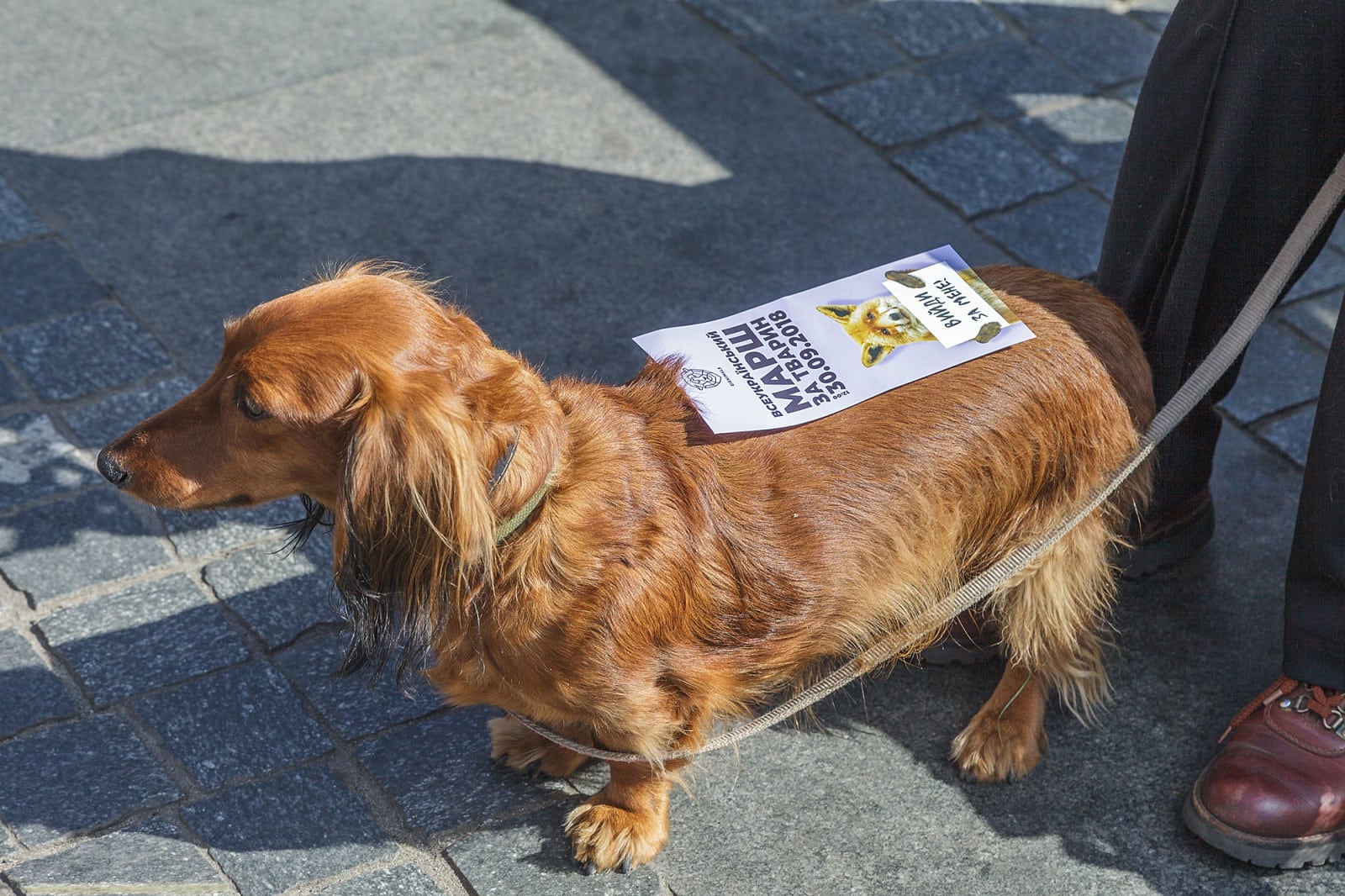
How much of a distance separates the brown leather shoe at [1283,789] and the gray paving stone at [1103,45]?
3.26 metres

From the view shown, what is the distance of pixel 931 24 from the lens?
556 cm

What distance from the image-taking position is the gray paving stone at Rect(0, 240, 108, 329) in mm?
3893

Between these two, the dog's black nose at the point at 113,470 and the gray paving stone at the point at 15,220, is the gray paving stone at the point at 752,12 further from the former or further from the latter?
the dog's black nose at the point at 113,470

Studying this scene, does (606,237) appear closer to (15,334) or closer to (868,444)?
(15,334)

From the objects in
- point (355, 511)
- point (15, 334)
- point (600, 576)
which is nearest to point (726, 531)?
point (600, 576)

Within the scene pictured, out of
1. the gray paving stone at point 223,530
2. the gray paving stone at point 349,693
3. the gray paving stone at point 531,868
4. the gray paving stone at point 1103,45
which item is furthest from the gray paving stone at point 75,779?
the gray paving stone at point 1103,45

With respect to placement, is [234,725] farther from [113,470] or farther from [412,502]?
[412,502]

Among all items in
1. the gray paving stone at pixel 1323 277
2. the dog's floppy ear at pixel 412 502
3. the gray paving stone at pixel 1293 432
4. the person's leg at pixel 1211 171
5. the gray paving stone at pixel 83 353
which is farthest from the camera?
the gray paving stone at pixel 1323 277

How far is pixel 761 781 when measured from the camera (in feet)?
9.61

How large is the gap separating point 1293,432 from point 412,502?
2967 mm

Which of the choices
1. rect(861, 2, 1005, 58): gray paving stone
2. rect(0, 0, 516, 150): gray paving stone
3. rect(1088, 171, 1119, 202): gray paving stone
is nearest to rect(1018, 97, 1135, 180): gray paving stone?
rect(1088, 171, 1119, 202): gray paving stone

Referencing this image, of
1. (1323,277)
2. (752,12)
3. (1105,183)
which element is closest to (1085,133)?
(1105,183)

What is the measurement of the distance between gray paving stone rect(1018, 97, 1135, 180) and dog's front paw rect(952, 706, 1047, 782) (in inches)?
102

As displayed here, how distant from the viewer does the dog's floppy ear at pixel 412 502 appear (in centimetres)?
203
